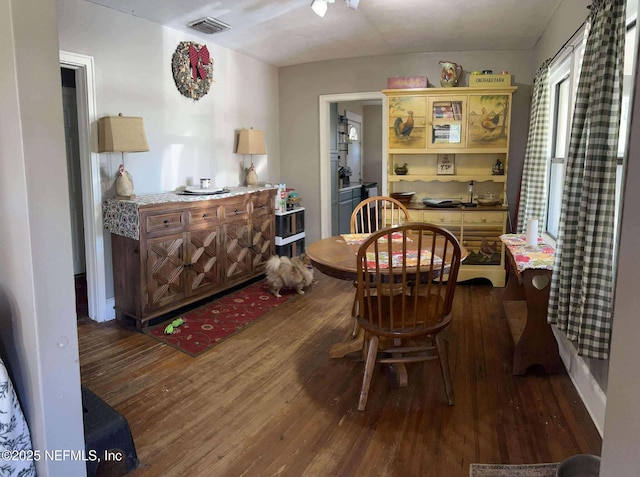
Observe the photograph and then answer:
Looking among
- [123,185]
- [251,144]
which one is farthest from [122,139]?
[251,144]

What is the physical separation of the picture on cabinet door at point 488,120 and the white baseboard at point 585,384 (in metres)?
2.22

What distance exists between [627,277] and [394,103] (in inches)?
153

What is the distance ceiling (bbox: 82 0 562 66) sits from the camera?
3.46 meters

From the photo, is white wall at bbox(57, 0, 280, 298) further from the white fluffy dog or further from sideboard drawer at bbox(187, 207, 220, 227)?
the white fluffy dog

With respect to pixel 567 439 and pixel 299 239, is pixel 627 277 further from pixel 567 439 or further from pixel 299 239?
pixel 299 239

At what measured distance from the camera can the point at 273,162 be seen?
5.56m

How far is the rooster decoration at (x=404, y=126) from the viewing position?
4.65 meters

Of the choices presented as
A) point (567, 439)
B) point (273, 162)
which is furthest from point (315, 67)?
point (567, 439)

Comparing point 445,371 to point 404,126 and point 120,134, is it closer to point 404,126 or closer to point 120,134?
point 120,134

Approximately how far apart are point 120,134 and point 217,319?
1.53 meters

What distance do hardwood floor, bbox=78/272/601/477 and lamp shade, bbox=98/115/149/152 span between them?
4.36ft

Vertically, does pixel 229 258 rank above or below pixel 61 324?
below

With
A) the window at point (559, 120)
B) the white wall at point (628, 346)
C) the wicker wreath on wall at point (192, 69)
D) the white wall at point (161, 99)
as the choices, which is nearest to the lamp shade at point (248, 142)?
the white wall at point (161, 99)

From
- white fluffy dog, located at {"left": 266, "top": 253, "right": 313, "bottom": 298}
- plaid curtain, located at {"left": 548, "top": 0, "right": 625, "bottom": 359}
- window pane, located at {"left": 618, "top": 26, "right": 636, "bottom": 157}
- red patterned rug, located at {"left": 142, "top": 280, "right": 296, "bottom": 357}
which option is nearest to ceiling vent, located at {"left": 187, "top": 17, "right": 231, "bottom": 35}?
white fluffy dog, located at {"left": 266, "top": 253, "right": 313, "bottom": 298}
